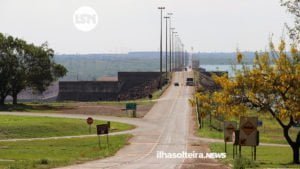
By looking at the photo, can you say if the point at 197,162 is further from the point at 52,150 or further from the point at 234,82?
the point at 52,150

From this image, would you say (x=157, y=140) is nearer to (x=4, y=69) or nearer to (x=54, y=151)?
(x=54, y=151)

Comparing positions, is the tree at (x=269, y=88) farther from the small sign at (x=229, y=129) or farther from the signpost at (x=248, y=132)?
the signpost at (x=248, y=132)

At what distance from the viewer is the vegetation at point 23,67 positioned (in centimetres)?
9975

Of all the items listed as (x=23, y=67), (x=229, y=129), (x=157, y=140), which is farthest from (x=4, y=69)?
(x=229, y=129)

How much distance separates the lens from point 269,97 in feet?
120

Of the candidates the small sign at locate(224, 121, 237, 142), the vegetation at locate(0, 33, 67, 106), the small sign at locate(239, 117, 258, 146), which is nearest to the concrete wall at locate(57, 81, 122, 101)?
the vegetation at locate(0, 33, 67, 106)

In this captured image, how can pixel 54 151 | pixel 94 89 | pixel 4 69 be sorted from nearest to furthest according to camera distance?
1. pixel 54 151
2. pixel 4 69
3. pixel 94 89

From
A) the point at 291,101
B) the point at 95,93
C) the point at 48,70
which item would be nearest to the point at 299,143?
the point at 291,101

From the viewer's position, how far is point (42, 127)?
204 feet

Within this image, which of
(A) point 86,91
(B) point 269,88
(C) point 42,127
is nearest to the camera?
(B) point 269,88

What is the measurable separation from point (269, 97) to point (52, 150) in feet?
55.2

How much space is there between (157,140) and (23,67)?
52425 mm

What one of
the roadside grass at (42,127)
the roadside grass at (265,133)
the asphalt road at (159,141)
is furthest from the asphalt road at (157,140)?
the roadside grass at (42,127)

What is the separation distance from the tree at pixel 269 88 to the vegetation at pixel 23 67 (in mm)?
66632
